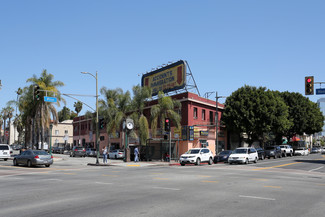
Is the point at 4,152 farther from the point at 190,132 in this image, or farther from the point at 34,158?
the point at 190,132

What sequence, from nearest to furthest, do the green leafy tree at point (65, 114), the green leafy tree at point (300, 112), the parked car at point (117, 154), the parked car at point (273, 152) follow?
1. the parked car at point (273, 152)
2. the parked car at point (117, 154)
3. the green leafy tree at point (300, 112)
4. the green leafy tree at point (65, 114)

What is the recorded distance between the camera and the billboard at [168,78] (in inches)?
1828

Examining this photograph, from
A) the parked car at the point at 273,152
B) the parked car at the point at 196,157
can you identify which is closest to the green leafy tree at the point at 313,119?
the parked car at the point at 273,152

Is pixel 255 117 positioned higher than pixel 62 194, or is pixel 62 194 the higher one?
pixel 255 117

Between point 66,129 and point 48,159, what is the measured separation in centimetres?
6570

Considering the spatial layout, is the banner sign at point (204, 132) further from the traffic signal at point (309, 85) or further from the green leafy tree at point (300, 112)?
the traffic signal at point (309, 85)

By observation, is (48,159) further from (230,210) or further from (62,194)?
(230,210)

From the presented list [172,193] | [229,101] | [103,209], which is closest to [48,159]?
[172,193]

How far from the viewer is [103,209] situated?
8422 mm

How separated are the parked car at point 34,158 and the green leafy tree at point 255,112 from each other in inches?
1090

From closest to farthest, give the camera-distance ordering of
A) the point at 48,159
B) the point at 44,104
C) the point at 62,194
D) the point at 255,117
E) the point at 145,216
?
the point at 145,216 → the point at 62,194 → the point at 48,159 → the point at 44,104 → the point at 255,117

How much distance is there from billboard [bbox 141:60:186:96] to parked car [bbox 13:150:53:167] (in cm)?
2329

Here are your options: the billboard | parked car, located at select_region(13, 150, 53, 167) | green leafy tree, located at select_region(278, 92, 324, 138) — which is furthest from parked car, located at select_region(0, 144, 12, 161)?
green leafy tree, located at select_region(278, 92, 324, 138)

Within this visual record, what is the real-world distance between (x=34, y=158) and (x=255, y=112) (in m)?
31.2
